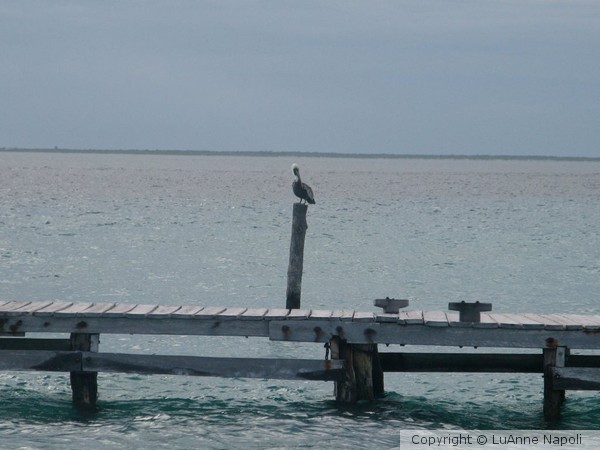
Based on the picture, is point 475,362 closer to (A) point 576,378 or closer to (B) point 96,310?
(A) point 576,378

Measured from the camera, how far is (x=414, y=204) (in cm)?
7350

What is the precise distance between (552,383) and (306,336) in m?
3.00

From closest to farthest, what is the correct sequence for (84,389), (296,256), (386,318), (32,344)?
(386,318) → (84,389) → (32,344) → (296,256)

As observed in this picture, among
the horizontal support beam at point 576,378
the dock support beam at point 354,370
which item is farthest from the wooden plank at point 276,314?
the horizontal support beam at point 576,378

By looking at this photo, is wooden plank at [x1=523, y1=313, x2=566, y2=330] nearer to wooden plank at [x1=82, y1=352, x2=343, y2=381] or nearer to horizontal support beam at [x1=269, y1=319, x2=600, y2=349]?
horizontal support beam at [x1=269, y1=319, x2=600, y2=349]

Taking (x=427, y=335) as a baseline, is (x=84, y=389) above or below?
below

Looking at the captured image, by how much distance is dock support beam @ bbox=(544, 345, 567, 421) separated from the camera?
40.5 feet

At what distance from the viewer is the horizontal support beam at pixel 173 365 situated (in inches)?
495

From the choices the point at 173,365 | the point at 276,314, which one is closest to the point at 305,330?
the point at 276,314

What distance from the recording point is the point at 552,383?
12.4 meters

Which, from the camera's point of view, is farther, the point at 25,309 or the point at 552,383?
the point at 25,309

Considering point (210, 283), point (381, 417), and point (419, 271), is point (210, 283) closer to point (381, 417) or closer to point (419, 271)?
point (419, 271)

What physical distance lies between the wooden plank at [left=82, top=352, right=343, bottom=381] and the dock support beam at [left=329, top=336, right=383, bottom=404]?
14 centimetres

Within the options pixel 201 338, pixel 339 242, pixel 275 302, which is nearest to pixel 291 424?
pixel 201 338
